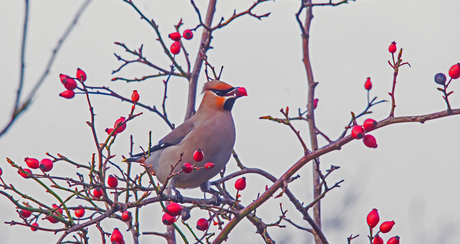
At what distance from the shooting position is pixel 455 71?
7.49ft

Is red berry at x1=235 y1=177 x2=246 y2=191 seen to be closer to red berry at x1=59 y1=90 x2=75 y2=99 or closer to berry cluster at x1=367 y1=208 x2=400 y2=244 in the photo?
berry cluster at x1=367 y1=208 x2=400 y2=244

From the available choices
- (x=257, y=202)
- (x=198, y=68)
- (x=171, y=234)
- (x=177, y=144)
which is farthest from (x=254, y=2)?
(x=257, y=202)

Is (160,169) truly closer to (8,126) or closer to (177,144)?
(177,144)

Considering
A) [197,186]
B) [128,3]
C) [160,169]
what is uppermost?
[128,3]

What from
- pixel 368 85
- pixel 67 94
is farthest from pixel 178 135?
pixel 368 85

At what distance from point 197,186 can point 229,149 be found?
0.37m

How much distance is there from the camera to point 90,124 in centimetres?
246

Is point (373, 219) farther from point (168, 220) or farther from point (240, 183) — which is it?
point (168, 220)

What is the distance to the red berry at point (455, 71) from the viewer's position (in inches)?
89.7

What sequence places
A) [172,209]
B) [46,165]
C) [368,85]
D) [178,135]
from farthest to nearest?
[178,135] < [368,85] < [46,165] < [172,209]

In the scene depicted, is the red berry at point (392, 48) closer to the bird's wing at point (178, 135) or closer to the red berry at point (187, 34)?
the red berry at point (187, 34)

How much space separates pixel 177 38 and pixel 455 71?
7.12 feet

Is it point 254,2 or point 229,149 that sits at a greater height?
point 254,2

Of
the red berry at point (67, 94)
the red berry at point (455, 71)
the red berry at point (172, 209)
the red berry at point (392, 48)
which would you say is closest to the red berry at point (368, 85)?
the red berry at point (392, 48)
